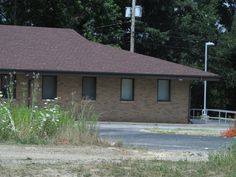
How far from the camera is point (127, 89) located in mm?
35531

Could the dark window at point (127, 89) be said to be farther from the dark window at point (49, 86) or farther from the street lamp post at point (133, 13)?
the street lamp post at point (133, 13)

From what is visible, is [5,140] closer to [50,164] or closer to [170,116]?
[50,164]

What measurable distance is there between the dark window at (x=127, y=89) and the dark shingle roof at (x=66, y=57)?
42.5 inches

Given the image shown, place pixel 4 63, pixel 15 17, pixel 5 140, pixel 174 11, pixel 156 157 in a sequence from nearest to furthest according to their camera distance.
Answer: pixel 156 157
pixel 5 140
pixel 4 63
pixel 15 17
pixel 174 11

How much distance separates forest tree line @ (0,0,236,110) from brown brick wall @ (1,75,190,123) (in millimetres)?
11600

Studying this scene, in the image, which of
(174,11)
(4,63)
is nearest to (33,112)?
(4,63)

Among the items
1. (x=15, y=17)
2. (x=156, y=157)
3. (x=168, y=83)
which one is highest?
(x=15, y=17)

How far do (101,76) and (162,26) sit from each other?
720 inches

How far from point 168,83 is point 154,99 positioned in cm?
144

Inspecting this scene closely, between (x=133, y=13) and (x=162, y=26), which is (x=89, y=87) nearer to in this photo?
(x=133, y=13)

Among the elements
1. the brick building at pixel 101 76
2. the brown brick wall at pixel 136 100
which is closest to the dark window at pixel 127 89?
the brick building at pixel 101 76

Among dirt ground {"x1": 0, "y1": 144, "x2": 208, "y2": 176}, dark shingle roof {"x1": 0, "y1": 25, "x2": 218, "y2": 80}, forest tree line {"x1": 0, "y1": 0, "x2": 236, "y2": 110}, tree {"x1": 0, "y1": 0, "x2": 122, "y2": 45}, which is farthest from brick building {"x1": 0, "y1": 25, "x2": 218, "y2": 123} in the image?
dirt ground {"x1": 0, "y1": 144, "x2": 208, "y2": 176}

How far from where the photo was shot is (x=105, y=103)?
34.8m

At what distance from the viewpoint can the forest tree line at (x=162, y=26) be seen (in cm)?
4684
